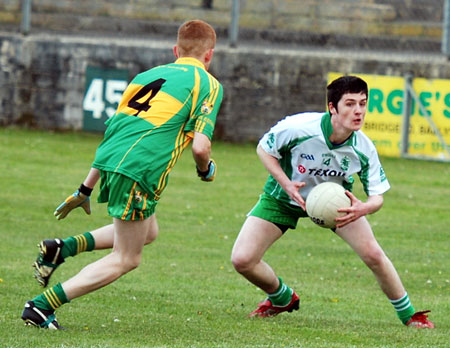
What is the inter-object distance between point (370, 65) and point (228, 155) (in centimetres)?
333

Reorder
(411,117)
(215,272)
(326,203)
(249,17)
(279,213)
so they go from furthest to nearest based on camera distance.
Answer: (249,17) → (411,117) → (215,272) → (279,213) → (326,203)

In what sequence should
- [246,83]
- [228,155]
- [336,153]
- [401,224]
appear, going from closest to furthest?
[336,153], [401,224], [228,155], [246,83]

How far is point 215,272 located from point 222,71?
11.3 meters

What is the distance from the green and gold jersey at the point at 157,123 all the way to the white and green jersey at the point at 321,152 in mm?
654

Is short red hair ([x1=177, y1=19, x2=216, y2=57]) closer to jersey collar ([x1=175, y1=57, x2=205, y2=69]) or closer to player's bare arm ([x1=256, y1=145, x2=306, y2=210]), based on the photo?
jersey collar ([x1=175, y1=57, x2=205, y2=69])

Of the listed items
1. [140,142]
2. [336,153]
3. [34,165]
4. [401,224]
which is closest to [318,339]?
[336,153]

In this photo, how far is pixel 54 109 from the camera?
2181 centimetres

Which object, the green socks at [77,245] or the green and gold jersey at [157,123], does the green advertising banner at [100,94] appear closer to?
the green socks at [77,245]

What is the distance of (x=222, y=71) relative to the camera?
69.1 feet

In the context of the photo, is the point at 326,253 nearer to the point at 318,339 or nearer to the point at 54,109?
the point at 318,339

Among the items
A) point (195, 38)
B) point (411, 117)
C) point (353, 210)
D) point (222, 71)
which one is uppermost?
point (195, 38)

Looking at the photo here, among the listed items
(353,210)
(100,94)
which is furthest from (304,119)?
(100,94)

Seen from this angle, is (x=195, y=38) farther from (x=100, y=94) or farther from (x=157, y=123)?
(x=100, y=94)

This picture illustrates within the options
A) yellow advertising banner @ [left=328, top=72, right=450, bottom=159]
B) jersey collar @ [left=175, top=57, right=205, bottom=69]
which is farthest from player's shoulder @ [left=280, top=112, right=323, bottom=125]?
yellow advertising banner @ [left=328, top=72, right=450, bottom=159]
